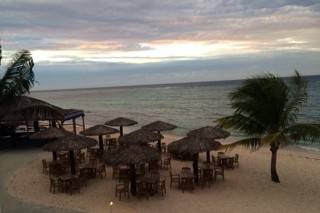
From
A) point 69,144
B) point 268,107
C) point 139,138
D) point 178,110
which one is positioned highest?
point 268,107

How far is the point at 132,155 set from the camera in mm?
12234

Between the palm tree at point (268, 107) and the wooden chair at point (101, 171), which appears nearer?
the palm tree at point (268, 107)

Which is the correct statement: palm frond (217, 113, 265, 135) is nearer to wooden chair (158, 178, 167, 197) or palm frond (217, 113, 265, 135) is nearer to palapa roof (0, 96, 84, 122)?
wooden chair (158, 178, 167, 197)

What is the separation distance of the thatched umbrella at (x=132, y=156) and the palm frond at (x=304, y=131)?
16.3ft

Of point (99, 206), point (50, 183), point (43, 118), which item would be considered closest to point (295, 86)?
point (99, 206)

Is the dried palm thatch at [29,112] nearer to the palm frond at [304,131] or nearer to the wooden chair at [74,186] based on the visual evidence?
the wooden chair at [74,186]

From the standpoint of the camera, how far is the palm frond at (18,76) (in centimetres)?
2209

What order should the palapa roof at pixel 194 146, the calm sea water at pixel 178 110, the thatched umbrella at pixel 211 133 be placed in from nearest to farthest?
the palapa roof at pixel 194 146 < the thatched umbrella at pixel 211 133 < the calm sea water at pixel 178 110

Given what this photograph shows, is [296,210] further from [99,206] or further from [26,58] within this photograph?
[26,58]

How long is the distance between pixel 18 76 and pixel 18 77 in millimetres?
105

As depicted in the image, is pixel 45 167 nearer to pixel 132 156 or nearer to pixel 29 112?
pixel 132 156

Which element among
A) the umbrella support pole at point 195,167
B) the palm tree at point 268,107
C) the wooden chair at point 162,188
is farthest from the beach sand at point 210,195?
the palm tree at point 268,107

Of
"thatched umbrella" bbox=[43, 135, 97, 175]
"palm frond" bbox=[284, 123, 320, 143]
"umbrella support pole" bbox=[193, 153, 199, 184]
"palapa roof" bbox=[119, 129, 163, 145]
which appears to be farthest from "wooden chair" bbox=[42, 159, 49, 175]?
"palm frond" bbox=[284, 123, 320, 143]

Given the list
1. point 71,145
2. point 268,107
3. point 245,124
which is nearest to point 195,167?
point 245,124
